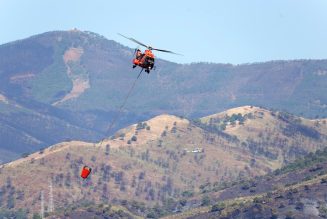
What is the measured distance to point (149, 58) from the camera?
12712 cm

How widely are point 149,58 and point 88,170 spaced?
54.5 ft

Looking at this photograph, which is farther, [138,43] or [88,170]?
[88,170]

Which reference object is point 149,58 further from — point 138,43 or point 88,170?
point 88,170

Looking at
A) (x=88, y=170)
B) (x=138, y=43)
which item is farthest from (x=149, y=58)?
(x=88, y=170)

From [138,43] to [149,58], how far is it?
5803 mm

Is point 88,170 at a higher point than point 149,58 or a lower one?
lower

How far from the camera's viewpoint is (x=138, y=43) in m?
122

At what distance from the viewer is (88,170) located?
133000mm

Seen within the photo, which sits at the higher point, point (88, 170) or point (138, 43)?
point (138, 43)
